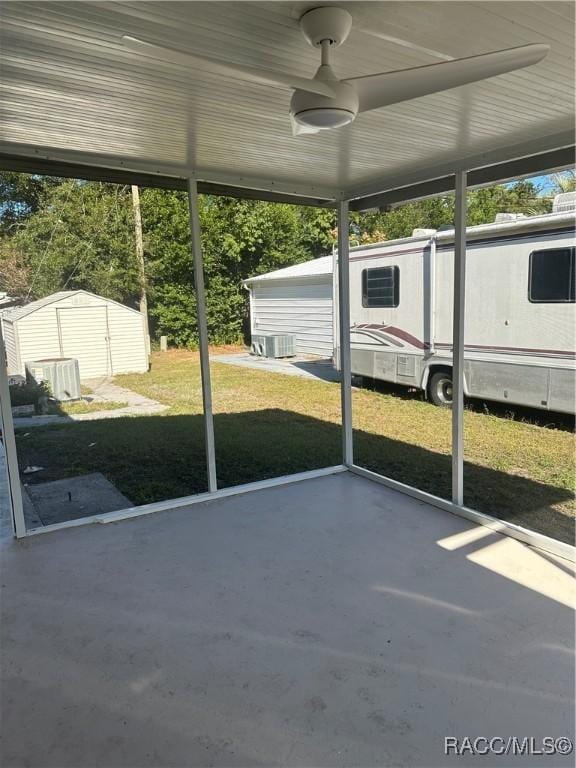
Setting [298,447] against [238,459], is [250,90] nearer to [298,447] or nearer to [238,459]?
[238,459]

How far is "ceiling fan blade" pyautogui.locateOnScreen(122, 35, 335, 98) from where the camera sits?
126cm

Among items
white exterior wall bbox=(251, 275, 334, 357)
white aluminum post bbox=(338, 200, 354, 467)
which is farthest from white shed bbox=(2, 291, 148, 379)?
white exterior wall bbox=(251, 275, 334, 357)

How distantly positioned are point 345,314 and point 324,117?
2708 mm

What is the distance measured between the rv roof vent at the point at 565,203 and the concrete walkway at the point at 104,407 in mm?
4669

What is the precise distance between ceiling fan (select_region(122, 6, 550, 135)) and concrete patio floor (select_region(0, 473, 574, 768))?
1.94m

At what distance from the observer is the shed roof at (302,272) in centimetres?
925

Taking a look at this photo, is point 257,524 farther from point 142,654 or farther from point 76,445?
point 76,445

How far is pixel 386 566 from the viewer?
109 inches

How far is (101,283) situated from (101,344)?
521 mm

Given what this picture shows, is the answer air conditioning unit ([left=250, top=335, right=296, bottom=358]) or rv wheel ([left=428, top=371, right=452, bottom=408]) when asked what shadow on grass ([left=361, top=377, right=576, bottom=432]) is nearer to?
rv wheel ([left=428, top=371, right=452, bottom=408])

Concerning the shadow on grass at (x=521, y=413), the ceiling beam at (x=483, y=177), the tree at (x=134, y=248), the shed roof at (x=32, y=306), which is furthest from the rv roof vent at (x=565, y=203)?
the shed roof at (x=32, y=306)

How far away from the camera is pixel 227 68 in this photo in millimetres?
1378

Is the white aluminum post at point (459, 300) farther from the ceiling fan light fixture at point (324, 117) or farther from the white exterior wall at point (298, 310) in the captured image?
the white exterior wall at point (298, 310)

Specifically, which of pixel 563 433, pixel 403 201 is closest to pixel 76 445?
pixel 403 201
